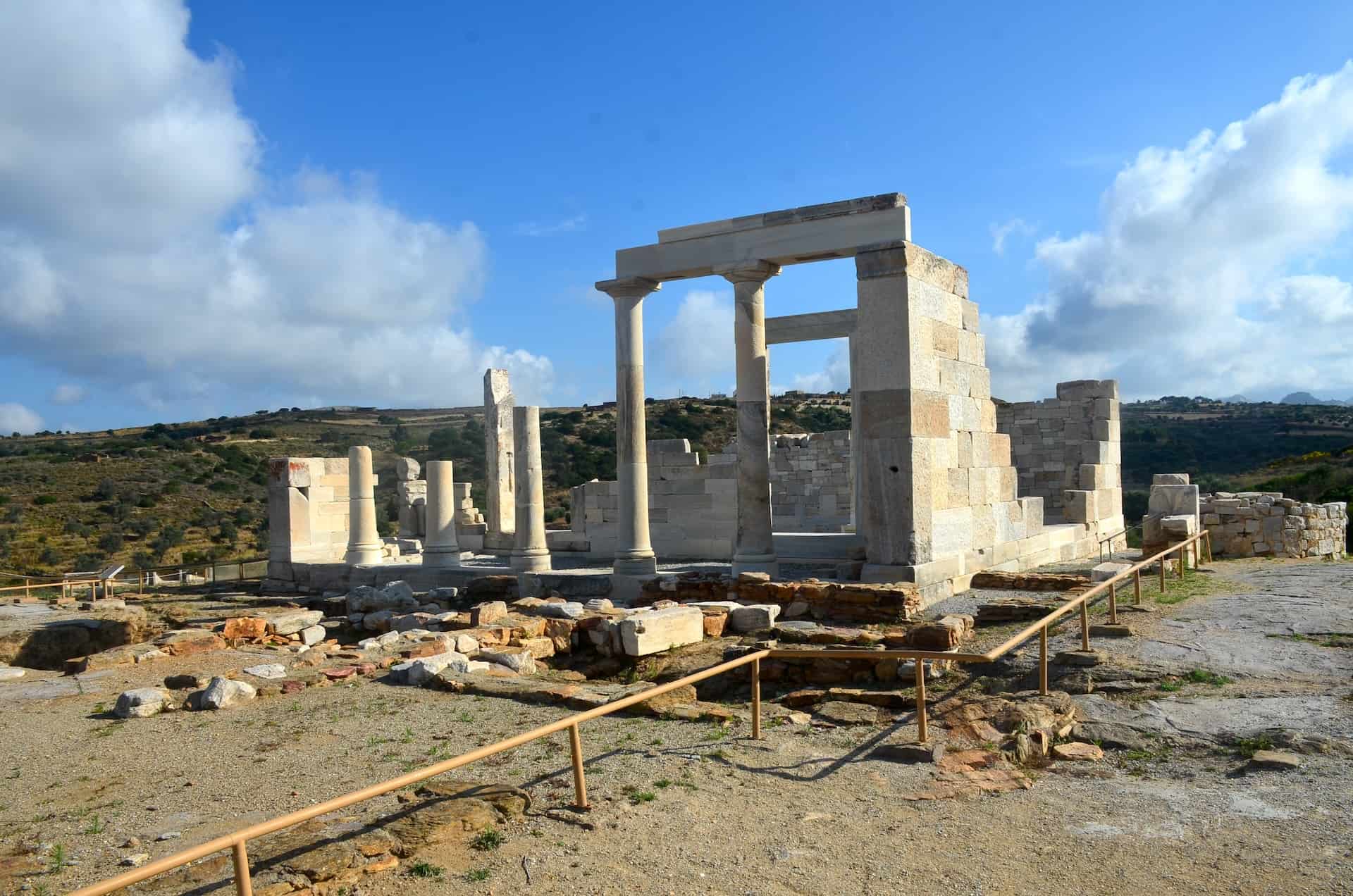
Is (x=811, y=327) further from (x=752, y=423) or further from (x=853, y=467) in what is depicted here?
(x=752, y=423)

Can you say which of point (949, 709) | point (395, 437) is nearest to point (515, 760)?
point (949, 709)

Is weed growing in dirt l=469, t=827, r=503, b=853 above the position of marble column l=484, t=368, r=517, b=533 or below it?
below

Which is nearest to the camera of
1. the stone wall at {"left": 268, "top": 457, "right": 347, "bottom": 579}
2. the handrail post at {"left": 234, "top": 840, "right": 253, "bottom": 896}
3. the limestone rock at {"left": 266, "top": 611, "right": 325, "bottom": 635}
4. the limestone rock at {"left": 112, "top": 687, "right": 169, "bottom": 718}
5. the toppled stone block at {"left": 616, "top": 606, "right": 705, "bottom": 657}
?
the handrail post at {"left": 234, "top": 840, "right": 253, "bottom": 896}

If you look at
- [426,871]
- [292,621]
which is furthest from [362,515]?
[426,871]

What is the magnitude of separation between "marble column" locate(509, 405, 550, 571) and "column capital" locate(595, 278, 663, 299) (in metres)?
4.39

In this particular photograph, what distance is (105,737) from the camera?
8773mm

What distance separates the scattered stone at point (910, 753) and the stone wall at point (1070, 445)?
53.2 feet

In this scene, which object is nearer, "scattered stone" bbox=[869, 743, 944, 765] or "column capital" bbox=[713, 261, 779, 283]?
"scattered stone" bbox=[869, 743, 944, 765]

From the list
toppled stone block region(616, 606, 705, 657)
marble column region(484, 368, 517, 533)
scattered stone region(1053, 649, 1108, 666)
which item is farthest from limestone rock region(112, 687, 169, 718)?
marble column region(484, 368, 517, 533)

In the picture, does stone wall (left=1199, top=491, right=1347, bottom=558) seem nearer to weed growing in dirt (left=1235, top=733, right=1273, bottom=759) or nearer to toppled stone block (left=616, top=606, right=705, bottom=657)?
toppled stone block (left=616, top=606, right=705, bottom=657)

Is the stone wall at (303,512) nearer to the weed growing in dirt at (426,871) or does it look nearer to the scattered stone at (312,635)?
the scattered stone at (312,635)

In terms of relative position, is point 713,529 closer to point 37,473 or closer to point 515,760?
point 515,760

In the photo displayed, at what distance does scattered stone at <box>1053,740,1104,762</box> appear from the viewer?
705 cm

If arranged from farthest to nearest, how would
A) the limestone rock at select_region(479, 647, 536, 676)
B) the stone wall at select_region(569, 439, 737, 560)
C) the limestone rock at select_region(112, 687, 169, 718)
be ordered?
the stone wall at select_region(569, 439, 737, 560)
the limestone rock at select_region(479, 647, 536, 676)
the limestone rock at select_region(112, 687, 169, 718)
